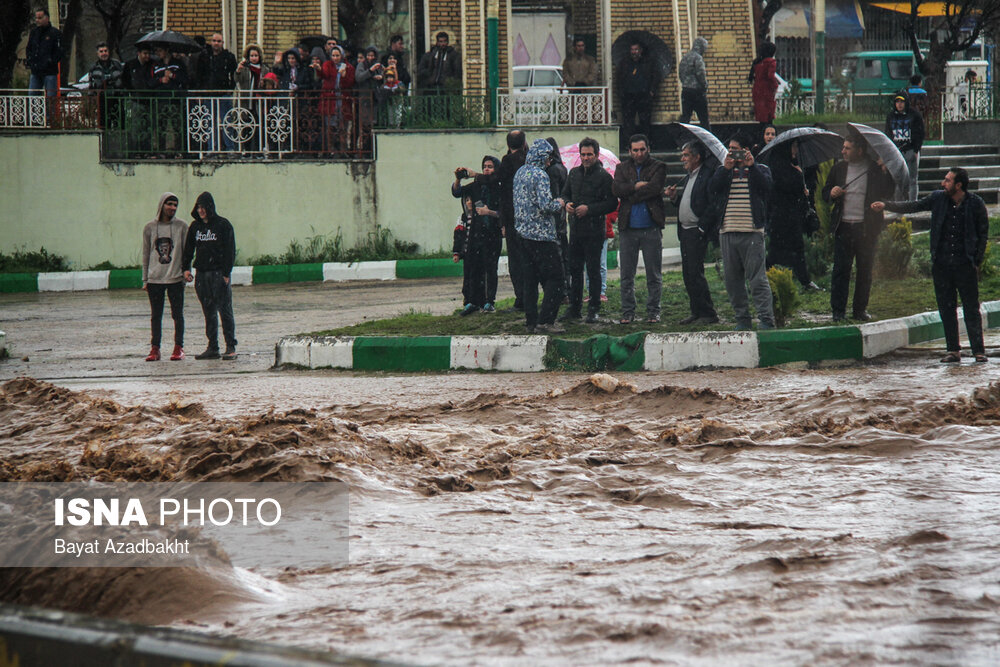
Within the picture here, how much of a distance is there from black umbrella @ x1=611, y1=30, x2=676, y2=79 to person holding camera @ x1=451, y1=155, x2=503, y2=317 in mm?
11601

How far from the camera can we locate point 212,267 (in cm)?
1062

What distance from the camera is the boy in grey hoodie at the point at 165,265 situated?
1068 centimetres

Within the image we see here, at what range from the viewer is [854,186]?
1048 cm

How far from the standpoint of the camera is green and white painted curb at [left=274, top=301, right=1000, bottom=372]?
30.5ft

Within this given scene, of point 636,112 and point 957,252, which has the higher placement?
point 636,112

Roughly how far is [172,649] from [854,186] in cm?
953

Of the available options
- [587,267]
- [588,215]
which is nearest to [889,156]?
[588,215]

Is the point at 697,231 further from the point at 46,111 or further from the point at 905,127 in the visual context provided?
the point at 46,111

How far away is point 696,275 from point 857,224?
1542mm

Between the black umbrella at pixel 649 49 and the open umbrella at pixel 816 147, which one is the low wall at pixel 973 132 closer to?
the black umbrella at pixel 649 49

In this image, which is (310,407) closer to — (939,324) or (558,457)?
(558,457)

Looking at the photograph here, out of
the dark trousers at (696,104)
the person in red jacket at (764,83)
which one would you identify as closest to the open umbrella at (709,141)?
the person in red jacket at (764,83)

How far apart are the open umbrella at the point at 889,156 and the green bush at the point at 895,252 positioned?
10.3ft

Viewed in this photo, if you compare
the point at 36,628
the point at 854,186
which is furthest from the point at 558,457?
the point at 854,186
